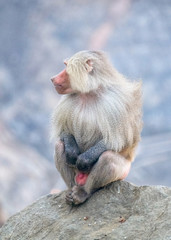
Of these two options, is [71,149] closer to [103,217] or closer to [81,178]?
[81,178]

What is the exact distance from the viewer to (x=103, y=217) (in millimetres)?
4496

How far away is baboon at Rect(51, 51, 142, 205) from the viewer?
472 cm

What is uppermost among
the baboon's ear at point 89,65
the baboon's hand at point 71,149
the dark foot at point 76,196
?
the baboon's ear at point 89,65

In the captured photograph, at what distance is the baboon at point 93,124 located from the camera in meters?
4.72

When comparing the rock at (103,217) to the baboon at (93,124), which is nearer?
the rock at (103,217)

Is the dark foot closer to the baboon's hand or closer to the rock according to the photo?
the rock

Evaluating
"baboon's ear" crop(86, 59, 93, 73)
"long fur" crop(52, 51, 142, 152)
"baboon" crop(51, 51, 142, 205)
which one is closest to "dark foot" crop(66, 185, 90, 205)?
"baboon" crop(51, 51, 142, 205)

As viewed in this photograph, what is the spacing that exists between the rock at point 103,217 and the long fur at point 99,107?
0.49m

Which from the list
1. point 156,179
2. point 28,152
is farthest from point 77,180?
point 28,152

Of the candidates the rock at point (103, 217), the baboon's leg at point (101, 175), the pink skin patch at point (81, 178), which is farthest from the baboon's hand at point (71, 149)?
the rock at point (103, 217)

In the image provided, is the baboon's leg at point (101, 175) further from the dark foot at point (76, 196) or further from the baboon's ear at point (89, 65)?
the baboon's ear at point (89, 65)

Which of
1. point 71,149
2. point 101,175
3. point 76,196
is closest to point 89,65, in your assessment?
point 71,149

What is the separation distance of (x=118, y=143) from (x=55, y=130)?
0.70 meters

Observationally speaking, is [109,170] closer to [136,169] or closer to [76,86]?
[76,86]
